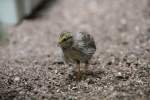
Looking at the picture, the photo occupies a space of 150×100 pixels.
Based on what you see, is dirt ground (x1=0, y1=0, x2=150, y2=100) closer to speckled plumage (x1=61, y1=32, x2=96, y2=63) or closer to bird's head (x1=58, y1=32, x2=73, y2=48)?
speckled plumage (x1=61, y1=32, x2=96, y2=63)

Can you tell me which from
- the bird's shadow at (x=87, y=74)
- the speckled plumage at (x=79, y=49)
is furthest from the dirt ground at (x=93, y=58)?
the speckled plumage at (x=79, y=49)

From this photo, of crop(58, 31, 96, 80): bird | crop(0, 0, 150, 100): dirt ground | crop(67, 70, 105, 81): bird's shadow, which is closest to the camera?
crop(0, 0, 150, 100): dirt ground

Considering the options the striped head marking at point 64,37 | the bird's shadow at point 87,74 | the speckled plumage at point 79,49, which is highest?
the striped head marking at point 64,37

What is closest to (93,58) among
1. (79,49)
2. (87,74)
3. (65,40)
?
(87,74)

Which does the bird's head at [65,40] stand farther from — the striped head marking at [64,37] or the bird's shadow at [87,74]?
the bird's shadow at [87,74]

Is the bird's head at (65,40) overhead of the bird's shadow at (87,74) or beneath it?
overhead

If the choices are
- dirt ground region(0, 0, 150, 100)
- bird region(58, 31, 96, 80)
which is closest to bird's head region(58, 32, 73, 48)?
bird region(58, 31, 96, 80)

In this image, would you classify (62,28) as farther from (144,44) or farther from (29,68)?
(29,68)
